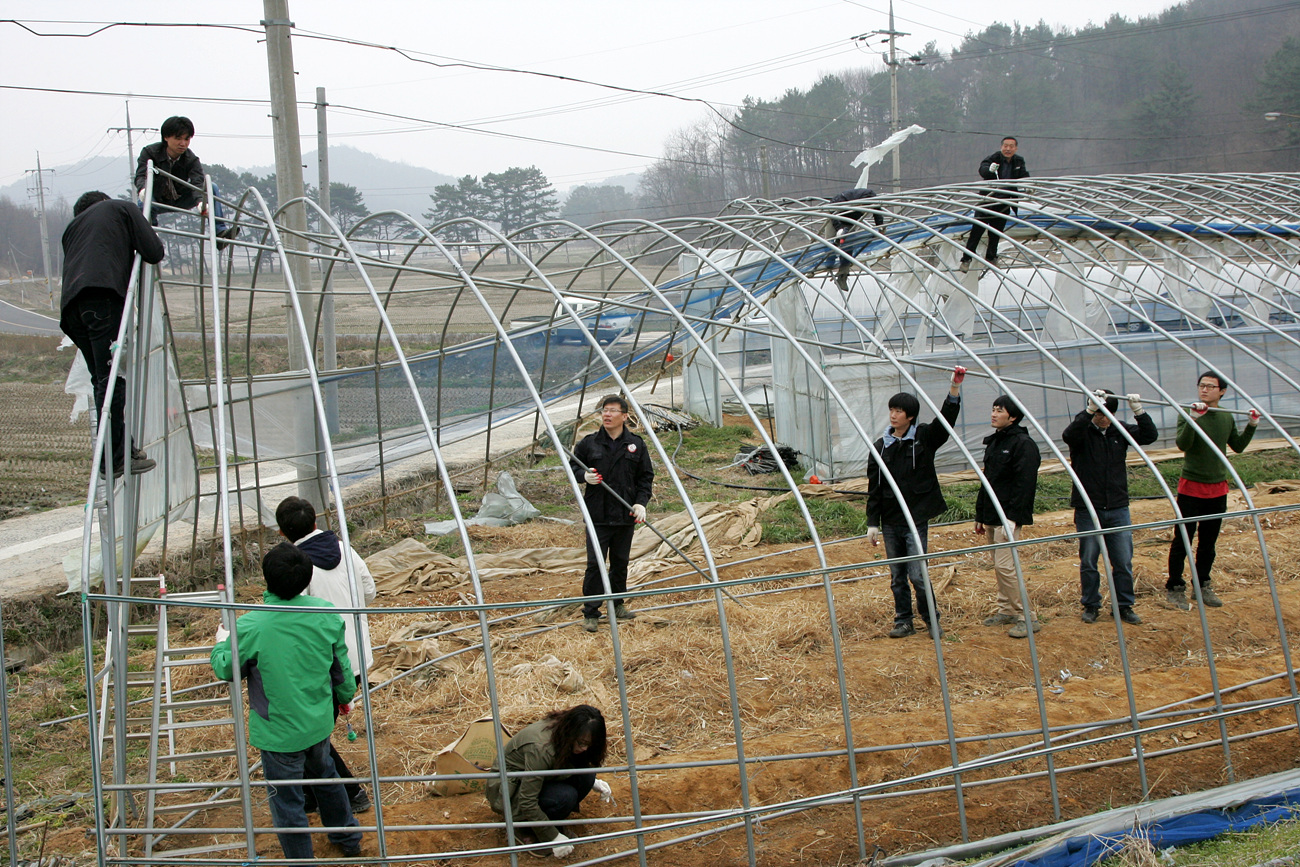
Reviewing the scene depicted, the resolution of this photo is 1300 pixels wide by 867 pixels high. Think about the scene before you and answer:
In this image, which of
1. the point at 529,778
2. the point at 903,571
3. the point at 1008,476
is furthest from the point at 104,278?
the point at 1008,476

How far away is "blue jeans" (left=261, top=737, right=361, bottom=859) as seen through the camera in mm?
4102

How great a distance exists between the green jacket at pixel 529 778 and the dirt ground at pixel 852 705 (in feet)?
0.76

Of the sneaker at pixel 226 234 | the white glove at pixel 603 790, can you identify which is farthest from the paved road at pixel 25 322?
the white glove at pixel 603 790

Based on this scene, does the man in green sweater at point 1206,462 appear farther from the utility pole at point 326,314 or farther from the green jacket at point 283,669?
the utility pole at point 326,314

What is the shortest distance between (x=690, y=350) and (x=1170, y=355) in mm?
8030

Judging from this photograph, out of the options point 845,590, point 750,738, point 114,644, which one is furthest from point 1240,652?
point 114,644

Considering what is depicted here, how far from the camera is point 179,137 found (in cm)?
646

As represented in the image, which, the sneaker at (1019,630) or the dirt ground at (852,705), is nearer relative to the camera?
the dirt ground at (852,705)

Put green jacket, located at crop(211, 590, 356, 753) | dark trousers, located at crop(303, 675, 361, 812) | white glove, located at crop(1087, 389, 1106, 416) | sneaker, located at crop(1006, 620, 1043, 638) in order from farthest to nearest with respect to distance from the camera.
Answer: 1. sneaker, located at crop(1006, 620, 1043, 638)
2. white glove, located at crop(1087, 389, 1106, 416)
3. dark trousers, located at crop(303, 675, 361, 812)
4. green jacket, located at crop(211, 590, 356, 753)

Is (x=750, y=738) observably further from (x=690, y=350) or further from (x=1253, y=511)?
(x=690, y=350)

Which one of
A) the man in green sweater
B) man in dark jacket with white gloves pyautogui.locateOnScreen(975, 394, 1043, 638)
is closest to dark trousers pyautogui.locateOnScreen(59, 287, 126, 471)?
man in dark jacket with white gloves pyautogui.locateOnScreen(975, 394, 1043, 638)

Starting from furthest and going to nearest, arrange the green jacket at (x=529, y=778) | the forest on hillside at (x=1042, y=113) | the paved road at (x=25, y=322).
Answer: the forest on hillside at (x=1042, y=113) < the paved road at (x=25, y=322) < the green jacket at (x=529, y=778)

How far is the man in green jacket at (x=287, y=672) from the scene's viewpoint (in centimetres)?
400

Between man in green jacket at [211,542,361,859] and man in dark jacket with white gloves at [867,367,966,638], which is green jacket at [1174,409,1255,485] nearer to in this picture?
man in dark jacket with white gloves at [867,367,966,638]
